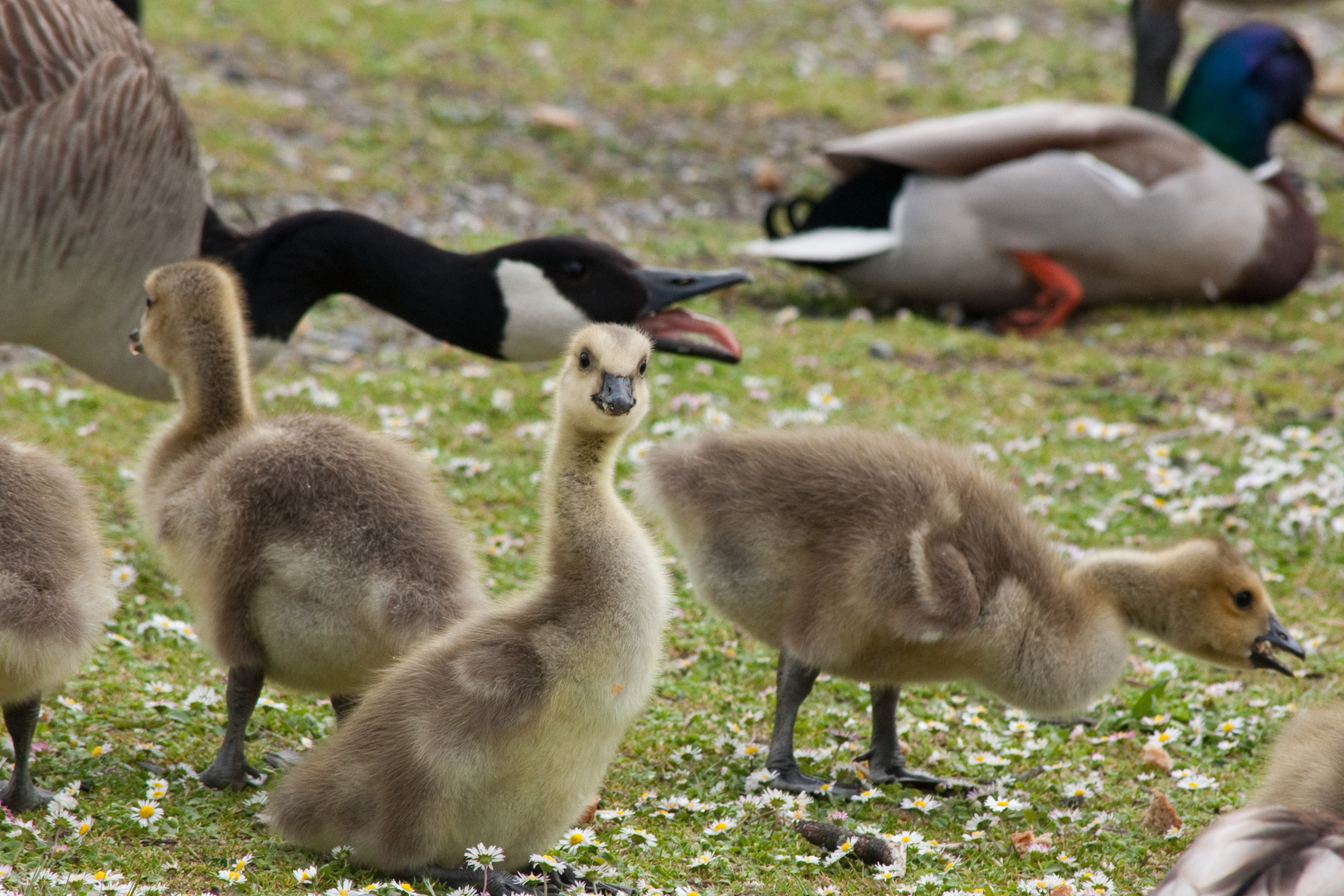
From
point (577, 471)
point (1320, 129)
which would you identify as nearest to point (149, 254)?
point (577, 471)

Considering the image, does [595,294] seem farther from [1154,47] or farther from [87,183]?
[1154,47]

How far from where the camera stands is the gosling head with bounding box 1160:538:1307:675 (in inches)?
184

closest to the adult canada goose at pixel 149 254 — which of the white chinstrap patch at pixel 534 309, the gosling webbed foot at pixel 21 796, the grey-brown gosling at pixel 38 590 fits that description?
the white chinstrap patch at pixel 534 309

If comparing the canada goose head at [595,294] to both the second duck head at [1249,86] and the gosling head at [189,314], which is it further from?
the second duck head at [1249,86]

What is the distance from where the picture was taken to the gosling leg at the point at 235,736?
423 centimetres

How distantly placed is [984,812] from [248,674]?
7.04ft

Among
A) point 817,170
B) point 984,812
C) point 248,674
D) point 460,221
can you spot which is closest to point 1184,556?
point 984,812

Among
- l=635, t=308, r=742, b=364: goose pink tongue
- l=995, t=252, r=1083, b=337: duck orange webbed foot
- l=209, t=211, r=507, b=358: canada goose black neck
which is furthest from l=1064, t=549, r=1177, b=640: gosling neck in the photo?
l=995, t=252, r=1083, b=337: duck orange webbed foot

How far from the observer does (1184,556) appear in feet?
15.5

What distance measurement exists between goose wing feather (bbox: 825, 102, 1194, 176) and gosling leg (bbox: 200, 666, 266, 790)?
22.7 feet

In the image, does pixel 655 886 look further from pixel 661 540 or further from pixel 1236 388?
pixel 1236 388

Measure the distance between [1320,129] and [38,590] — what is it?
34.4ft

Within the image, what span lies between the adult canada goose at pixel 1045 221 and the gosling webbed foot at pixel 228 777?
6651mm

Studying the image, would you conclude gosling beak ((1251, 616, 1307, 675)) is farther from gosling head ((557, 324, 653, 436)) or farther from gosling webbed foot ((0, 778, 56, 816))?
gosling webbed foot ((0, 778, 56, 816))
